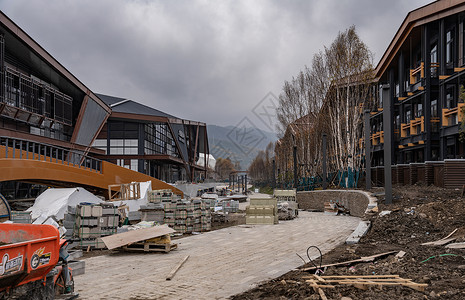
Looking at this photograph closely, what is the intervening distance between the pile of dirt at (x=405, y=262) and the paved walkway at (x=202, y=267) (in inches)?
31.5

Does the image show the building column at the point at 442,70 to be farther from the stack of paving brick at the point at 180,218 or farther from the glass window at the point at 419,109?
the stack of paving brick at the point at 180,218

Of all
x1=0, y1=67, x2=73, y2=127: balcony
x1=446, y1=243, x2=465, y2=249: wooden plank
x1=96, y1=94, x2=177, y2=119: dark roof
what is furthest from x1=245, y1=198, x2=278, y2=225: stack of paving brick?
x1=96, y1=94, x2=177, y2=119: dark roof

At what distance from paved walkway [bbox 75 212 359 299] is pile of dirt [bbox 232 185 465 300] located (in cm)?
80

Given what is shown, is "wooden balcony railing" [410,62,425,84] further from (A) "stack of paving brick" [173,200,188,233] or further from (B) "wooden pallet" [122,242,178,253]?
(B) "wooden pallet" [122,242,178,253]

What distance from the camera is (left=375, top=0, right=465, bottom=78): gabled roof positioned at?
23094 millimetres

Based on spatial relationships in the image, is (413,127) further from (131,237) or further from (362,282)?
(362,282)

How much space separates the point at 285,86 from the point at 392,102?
1355 cm

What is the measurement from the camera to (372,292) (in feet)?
16.4

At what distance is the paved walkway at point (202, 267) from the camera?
6.54 m

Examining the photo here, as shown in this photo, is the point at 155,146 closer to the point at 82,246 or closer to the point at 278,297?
the point at 82,246

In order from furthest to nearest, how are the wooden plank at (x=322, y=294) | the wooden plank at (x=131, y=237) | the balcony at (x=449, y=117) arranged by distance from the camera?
the balcony at (x=449, y=117), the wooden plank at (x=131, y=237), the wooden plank at (x=322, y=294)

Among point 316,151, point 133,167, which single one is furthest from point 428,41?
point 133,167

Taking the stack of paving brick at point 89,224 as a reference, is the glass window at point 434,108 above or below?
above

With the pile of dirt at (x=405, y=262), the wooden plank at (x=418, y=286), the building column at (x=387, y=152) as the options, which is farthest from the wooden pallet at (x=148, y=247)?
the building column at (x=387, y=152)
